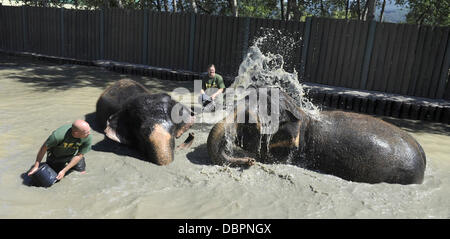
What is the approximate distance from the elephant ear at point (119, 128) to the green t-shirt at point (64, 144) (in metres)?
0.80

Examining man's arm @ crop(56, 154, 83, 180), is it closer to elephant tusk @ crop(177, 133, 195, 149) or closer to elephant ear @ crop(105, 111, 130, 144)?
elephant ear @ crop(105, 111, 130, 144)

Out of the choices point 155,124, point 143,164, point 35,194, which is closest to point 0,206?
point 35,194

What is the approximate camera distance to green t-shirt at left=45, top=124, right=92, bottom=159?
445 centimetres

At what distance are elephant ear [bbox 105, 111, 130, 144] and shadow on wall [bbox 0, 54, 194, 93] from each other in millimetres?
4870

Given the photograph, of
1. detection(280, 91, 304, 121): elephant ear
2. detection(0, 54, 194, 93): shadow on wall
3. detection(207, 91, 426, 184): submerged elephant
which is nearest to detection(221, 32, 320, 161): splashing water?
detection(207, 91, 426, 184): submerged elephant

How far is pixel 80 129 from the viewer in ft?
14.3

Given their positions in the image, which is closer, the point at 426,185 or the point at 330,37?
the point at 426,185

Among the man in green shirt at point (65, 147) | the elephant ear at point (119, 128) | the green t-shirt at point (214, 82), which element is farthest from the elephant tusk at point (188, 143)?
the green t-shirt at point (214, 82)

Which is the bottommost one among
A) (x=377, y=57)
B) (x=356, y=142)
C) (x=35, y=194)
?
(x=35, y=194)

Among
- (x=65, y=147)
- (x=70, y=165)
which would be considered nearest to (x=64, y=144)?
(x=65, y=147)

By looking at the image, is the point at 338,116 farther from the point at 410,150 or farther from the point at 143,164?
the point at 143,164

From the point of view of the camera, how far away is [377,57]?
10445 millimetres

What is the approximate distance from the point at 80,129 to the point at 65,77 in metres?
8.52
